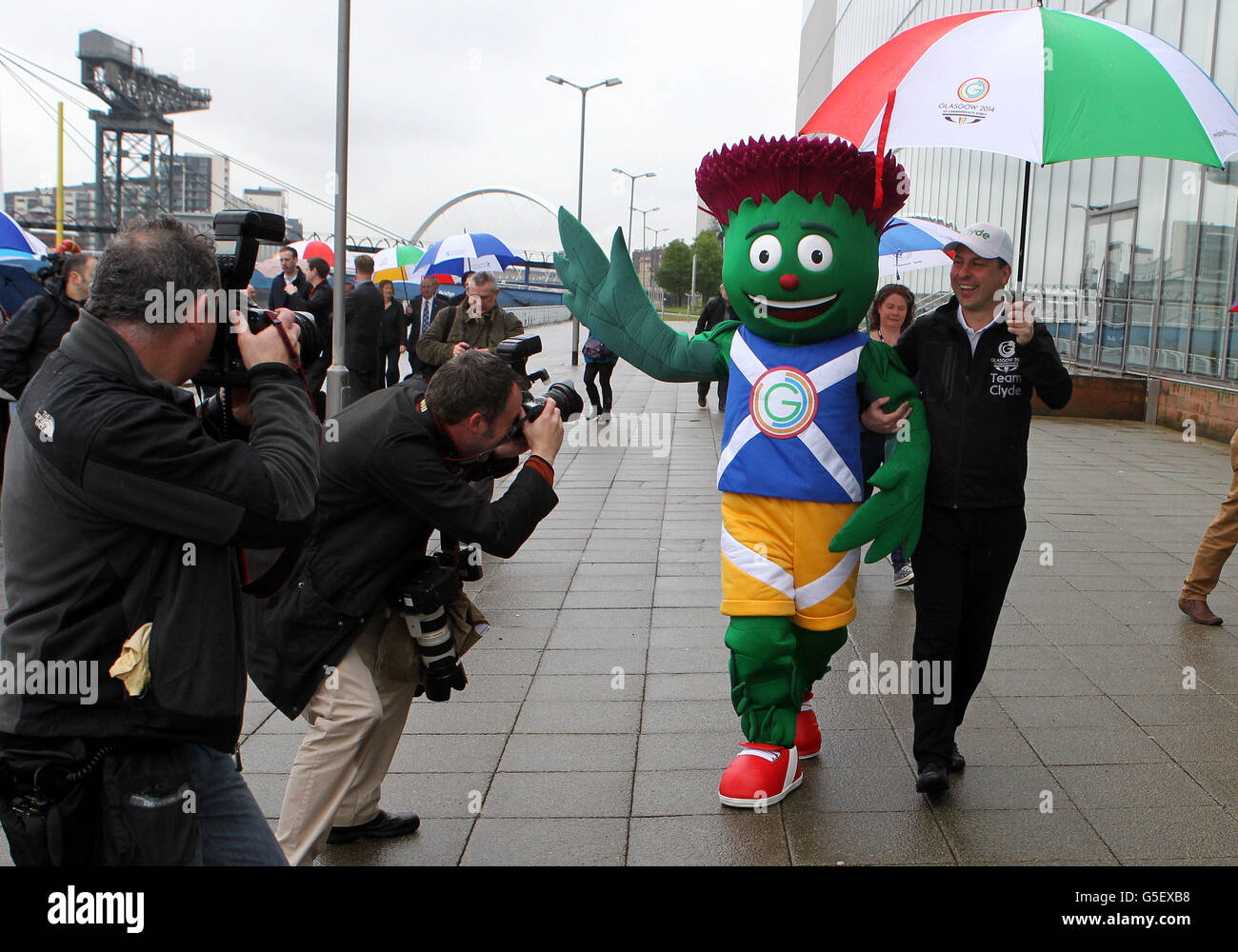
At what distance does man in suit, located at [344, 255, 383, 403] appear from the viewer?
1147cm

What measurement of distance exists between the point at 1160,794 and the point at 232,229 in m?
3.51

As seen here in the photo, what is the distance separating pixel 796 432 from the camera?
151 inches

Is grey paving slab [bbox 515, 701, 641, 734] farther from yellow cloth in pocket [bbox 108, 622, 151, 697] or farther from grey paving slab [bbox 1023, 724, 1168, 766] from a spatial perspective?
yellow cloth in pocket [bbox 108, 622, 151, 697]

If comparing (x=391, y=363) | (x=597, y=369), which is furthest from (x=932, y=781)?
(x=391, y=363)

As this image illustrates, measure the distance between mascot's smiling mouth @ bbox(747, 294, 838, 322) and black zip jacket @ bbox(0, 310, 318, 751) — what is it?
87.9 inches

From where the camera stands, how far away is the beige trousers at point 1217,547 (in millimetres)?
5875

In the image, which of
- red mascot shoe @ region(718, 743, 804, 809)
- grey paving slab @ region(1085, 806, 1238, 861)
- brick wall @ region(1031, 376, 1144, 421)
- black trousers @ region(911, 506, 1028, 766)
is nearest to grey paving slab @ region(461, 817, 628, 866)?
red mascot shoe @ region(718, 743, 804, 809)

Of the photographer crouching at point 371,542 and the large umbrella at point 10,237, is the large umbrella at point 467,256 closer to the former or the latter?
the large umbrella at point 10,237

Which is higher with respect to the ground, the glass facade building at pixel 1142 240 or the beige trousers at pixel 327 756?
the glass facade building at pixel 1142 240

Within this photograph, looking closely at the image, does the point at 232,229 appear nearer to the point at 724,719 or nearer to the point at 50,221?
the point at 724,719

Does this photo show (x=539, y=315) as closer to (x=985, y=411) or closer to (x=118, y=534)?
(x=985, y=411)

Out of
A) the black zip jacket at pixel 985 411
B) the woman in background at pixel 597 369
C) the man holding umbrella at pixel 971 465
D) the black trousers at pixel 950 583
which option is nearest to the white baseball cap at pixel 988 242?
the man holding umbrella at pixel 971 465

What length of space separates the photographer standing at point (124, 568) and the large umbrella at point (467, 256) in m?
11.2
